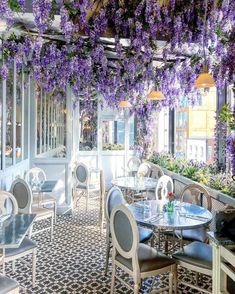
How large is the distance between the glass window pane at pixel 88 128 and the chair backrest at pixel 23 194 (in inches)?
200

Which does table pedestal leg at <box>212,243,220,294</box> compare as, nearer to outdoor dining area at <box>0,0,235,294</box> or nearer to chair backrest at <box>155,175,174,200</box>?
outdoor dining area at <box>0,0,235,294</box>

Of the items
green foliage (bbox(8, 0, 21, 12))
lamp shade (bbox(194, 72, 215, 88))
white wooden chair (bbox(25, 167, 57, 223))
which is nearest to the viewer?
green foliage (bbox(8, 0, 21, 12))

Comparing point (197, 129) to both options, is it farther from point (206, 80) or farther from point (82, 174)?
point (206, 80)

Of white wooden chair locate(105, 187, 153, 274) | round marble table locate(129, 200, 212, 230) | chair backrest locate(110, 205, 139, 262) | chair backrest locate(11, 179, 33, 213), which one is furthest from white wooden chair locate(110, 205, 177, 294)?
chair backrest locate(11, 179, 33, 213)

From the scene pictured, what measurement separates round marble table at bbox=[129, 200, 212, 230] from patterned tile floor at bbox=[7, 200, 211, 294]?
0.69 meters

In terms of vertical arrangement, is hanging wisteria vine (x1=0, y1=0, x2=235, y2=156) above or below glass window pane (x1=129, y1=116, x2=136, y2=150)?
above

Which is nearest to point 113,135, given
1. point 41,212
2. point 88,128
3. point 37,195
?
point 88,128

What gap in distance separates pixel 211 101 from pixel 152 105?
226 centimetres

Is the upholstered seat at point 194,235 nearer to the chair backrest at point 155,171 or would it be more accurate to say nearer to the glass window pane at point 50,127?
the chair backrest at point 155,171

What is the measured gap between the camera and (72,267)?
11.5ft

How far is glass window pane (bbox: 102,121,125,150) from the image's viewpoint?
9.10m

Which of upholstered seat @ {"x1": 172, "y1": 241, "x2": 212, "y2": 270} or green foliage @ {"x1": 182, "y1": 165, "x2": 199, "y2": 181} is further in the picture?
green foliage @ {"x1": 182, "y1": 165, "x2": 199, "y2": 181}

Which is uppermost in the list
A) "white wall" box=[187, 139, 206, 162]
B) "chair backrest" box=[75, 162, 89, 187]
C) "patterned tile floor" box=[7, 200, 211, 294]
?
"white wall" box=[187, 139, 206, 162]

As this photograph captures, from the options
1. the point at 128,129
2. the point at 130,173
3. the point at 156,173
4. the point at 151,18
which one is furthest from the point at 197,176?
the point at 128,129
